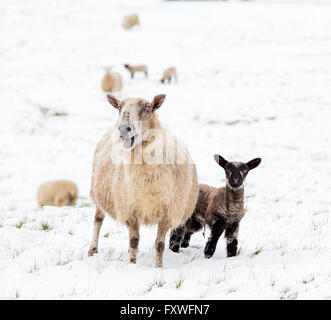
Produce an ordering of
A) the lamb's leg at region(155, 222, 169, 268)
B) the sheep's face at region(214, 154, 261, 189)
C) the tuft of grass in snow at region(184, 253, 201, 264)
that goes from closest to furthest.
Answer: the lamb's leg at region(155, 222, 169, 268)
the sheep's face at region(214, 154, 261, 189)
the tuft of grass in snow at region(184, 253, 201, 264)

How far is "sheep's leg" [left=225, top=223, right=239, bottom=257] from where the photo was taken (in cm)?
480

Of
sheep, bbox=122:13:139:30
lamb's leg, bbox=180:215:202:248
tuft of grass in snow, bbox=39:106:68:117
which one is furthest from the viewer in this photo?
sheep, bbox=122:13:139:30

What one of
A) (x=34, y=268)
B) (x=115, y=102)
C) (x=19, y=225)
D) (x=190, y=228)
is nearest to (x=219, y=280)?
(x=190, y=228)

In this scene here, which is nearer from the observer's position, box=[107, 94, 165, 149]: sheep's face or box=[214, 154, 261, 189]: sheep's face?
box=[107, 94, 165, 149]: sheep's face

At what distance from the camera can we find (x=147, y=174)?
415cm

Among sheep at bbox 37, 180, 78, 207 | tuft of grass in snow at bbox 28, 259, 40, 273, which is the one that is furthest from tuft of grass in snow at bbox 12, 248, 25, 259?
sheep at bbox 37, 180, 78, 207

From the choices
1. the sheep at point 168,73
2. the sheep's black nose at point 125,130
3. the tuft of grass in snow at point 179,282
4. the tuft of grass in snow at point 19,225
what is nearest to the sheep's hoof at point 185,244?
the tuft of grass in snow at point 179,282

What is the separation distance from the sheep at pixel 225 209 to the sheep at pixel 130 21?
2613 centimetres

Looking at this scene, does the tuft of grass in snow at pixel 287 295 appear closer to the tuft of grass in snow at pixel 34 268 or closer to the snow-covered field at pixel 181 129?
the snow-covered field at pixel 181 129

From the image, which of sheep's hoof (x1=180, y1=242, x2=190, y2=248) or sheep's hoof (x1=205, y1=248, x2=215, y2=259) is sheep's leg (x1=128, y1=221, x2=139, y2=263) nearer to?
sheep's hoof (x1=205, y1=248, x2=215, y2=259)

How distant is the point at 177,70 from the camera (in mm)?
22344

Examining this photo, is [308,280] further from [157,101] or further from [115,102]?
[115,102]

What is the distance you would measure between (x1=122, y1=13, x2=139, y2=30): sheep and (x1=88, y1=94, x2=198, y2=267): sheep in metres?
26.3
